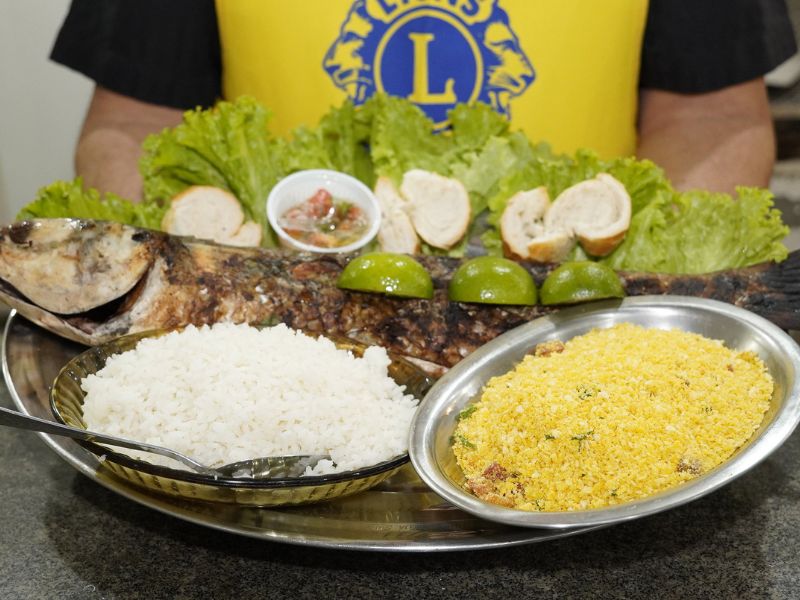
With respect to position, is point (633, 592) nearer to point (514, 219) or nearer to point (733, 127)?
point (514, 219)

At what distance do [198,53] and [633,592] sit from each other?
2.36 metres

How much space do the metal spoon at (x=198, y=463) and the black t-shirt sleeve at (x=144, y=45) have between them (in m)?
1.88

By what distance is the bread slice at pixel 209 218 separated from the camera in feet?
8.20

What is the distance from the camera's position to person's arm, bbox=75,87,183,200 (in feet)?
9.67

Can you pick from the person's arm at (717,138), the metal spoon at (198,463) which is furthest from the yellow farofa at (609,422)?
the person's arm at (717,138)

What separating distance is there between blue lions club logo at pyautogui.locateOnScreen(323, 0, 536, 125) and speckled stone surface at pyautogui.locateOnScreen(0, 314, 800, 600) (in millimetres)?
1635

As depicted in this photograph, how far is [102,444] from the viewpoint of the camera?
Result: 4.76ft

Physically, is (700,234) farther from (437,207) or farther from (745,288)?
(437,207)

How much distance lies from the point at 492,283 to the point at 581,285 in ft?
0.66

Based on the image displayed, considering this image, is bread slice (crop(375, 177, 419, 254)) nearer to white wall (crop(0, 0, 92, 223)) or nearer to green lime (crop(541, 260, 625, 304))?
green lime (crop(541, 260, 625, 304))

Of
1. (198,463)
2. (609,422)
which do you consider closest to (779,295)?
(609,422)

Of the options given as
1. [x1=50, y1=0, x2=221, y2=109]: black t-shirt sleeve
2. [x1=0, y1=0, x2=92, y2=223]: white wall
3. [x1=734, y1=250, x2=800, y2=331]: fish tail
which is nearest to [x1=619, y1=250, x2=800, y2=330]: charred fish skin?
[x1=734, y1=250, x2=800, y2=331]: fish tail

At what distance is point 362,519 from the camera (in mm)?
1439

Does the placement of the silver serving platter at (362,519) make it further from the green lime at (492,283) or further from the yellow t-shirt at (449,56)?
the yellow t-shirt at (449,56)
